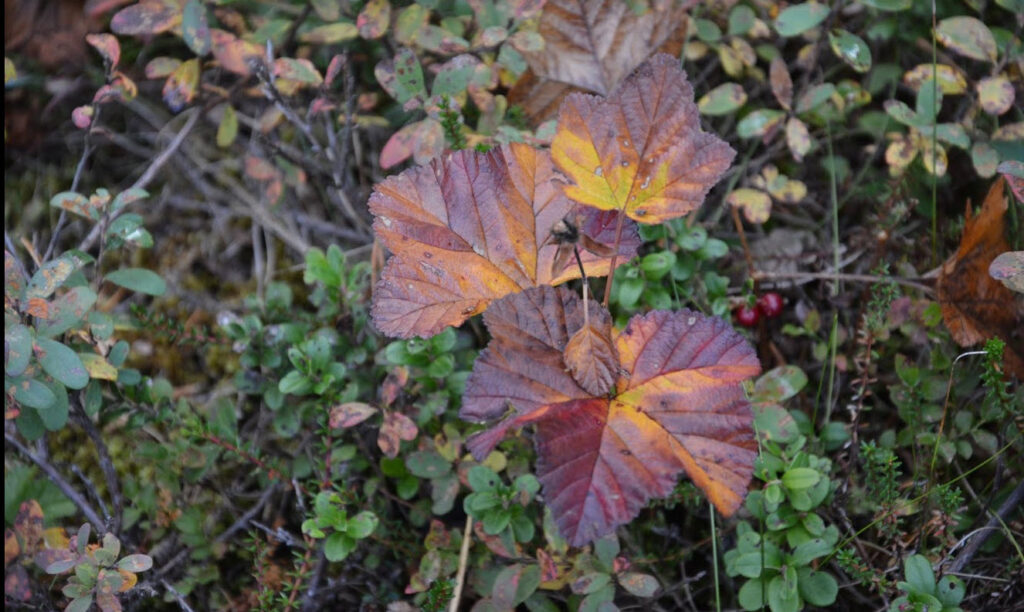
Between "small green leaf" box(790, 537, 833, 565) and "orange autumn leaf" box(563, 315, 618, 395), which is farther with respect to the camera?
"small green leaf" box(790, 537, 833, 565)

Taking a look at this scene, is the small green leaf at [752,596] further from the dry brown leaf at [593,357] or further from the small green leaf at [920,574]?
the dry brown leaf at [593,357]

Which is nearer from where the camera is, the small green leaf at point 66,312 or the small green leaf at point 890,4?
the small green leaf at point 66,312

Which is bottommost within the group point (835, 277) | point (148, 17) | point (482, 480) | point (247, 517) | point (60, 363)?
point (247, 517)

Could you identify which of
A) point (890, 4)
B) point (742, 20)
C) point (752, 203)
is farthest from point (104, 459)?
point (890, 4)

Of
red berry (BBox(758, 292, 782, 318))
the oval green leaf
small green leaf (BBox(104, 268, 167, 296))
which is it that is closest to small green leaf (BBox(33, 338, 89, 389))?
small green leaf (BBox(104, 268, 167, 296))

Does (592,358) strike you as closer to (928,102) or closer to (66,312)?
(66,312)

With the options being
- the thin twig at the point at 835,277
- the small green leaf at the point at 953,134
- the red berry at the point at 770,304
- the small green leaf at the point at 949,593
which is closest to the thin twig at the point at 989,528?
the small green leaf at the point at 949,593

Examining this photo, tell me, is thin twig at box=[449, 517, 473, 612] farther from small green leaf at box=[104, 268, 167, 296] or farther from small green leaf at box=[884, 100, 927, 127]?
small green leaf at box=[884, 100, 927, 127]
